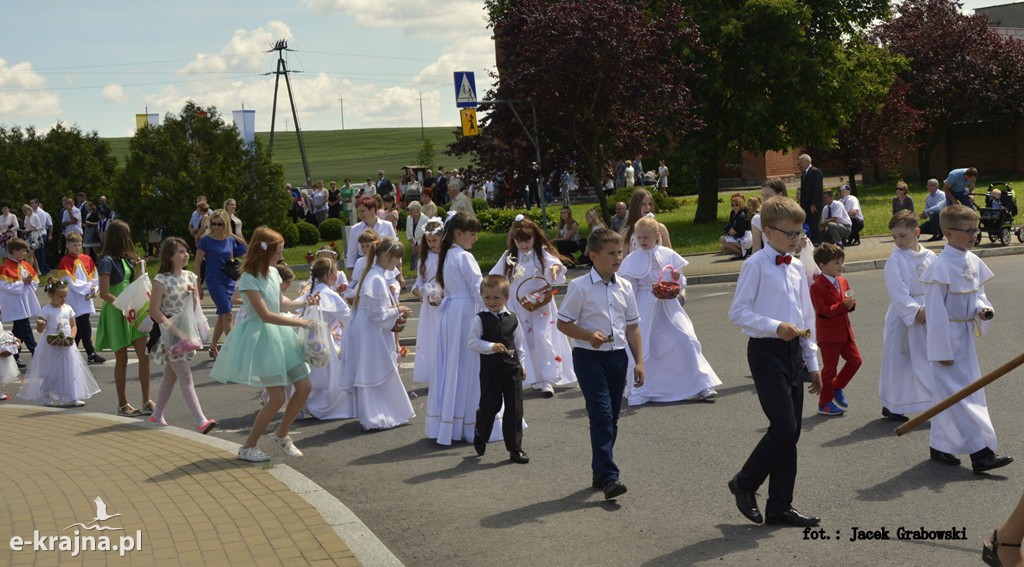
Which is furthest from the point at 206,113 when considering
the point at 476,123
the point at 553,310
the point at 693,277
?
the point at 553,310

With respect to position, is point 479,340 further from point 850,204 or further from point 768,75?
point 768,75

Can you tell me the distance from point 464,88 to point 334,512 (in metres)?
21.9

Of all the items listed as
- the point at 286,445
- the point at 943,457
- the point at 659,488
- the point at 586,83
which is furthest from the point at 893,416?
the point at 586,83

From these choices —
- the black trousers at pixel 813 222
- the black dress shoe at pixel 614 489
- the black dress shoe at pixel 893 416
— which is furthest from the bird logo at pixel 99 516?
the black trousers at pixel 813 222

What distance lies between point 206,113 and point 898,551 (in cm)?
3120

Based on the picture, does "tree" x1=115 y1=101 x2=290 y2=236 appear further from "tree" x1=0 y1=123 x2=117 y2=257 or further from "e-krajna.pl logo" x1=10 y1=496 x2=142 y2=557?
"e-krajna.pl logo" x1=10 y1=496 x2=142 y2=557

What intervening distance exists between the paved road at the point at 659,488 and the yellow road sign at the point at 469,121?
18166mm

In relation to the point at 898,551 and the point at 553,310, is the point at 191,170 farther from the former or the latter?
the point at 898,551

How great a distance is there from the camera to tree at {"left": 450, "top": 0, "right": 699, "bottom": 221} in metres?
28.0

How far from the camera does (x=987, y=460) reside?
297 inches

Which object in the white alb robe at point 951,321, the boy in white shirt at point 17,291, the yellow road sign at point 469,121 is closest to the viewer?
the white alb robe at point 951,321

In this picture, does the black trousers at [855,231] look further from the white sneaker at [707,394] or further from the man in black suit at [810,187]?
the white sneaker at [707,394]

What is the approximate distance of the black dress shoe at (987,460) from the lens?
753 cm

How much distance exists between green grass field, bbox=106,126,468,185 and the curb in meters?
98.1
